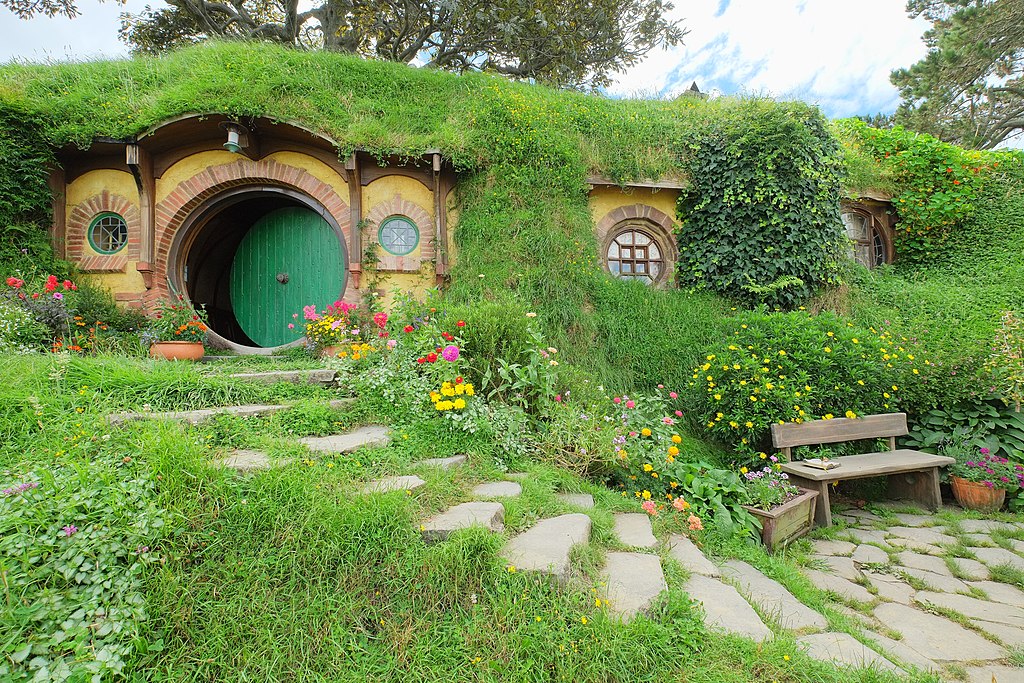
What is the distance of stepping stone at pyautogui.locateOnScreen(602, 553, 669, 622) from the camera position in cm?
194

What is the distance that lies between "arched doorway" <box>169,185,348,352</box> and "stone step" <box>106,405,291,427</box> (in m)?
3.62

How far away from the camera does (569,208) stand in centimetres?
612

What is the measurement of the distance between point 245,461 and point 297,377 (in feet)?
5.23

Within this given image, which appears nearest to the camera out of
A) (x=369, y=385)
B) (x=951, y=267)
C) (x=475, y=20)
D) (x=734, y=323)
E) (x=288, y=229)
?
(x=369, y=385)

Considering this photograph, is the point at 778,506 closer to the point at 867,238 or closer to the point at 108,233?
the point at 867,238

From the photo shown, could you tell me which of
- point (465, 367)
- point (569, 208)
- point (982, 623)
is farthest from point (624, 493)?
point (569, 208)

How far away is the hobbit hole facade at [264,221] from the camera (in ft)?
19.4

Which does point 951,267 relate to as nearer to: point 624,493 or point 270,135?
point 624,493

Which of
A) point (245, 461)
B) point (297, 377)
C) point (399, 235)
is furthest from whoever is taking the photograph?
point (399, 235)

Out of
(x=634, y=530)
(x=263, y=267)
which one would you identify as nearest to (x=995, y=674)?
(x=634, y=530)

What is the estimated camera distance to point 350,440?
9.41ft

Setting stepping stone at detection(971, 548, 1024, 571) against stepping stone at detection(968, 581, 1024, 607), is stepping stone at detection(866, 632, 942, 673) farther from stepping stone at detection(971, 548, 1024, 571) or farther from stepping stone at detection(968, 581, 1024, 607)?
stepping stone at detection(971, 548, 1024, 571)

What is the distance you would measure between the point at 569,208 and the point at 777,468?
12.7 feet

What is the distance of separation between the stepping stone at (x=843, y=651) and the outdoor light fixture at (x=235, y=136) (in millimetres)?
6828
